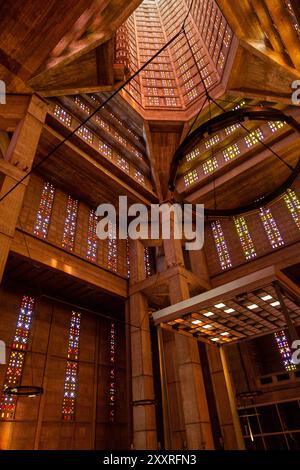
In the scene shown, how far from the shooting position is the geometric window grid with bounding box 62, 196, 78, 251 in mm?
15375

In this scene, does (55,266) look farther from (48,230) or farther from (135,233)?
(135,233)

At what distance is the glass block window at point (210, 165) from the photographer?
19.8 m

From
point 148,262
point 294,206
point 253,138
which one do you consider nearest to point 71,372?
point 148,262

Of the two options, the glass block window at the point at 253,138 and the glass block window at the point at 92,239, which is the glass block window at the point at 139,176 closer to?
the glass block window at the point at 92,239

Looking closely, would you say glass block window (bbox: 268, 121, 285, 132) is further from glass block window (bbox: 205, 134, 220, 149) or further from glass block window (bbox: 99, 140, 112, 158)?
glass block window (bbox: 99, 140, 112, 158)

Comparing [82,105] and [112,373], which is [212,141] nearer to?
[82,105]

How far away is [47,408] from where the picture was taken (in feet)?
43.9

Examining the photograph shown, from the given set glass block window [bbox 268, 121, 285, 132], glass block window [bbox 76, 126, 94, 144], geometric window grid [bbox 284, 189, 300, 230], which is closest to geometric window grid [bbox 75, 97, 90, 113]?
glass block window [bbox 76, 126, 94, 144]

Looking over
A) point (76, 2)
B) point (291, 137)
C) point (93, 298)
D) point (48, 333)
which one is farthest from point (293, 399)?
point (76, 2)

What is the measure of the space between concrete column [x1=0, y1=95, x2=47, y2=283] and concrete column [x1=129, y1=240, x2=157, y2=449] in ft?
28.5

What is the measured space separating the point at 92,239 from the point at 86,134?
6035mm

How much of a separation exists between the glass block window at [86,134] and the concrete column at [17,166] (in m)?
3.42

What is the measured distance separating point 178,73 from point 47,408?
24470mm

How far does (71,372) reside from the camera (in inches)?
595
